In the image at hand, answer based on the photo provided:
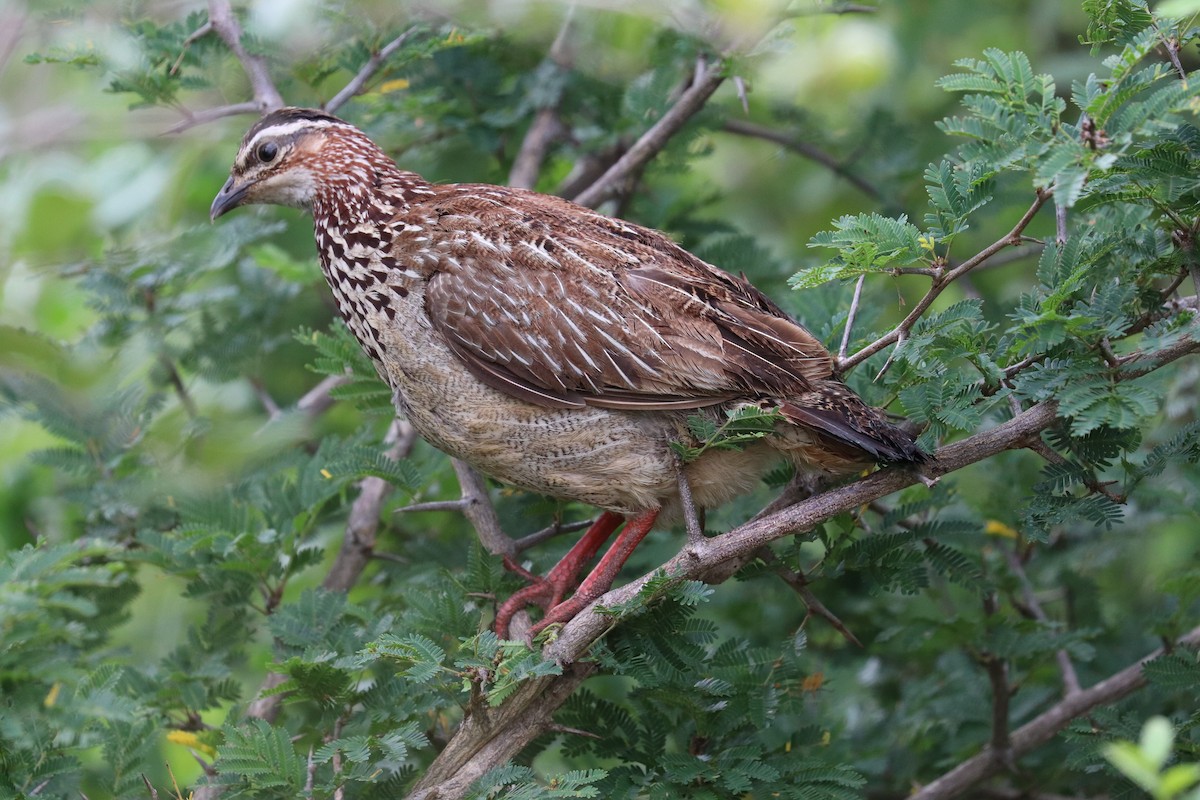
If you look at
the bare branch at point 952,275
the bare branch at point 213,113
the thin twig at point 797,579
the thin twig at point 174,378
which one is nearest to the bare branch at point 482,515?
the thin twig at point 797,579

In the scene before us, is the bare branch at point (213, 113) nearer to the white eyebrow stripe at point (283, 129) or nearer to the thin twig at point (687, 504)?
the white eyebrow stripe at point (283, 129)

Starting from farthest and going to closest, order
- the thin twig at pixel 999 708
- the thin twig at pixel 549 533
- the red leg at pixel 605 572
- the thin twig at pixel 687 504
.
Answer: the thin twig at pixel 999 708 → the thin twig at pixel 549 533 → the red leg at pixel 605 572 → the thin twig at pixel 687 504

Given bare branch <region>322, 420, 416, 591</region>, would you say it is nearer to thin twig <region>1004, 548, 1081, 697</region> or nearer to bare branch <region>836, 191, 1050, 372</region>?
bare branch <region>836, 191, 1050, 372</region>

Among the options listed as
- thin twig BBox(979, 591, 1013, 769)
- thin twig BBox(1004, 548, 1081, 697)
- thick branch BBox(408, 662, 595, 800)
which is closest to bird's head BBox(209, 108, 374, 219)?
thick branch BBox(408, 662, 595, 800)

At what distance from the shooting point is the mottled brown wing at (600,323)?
359 cm

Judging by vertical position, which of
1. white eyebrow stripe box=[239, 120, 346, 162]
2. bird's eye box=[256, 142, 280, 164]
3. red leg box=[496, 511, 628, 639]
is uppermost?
white eyebrow stripe box=[239, 120, 346, 162]

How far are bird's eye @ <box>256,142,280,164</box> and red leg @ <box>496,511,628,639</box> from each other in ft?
5.52

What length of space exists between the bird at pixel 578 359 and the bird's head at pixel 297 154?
32cm

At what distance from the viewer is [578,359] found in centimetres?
369

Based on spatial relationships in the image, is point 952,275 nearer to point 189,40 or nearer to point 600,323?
point 600,323

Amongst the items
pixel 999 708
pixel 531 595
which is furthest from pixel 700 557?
pixel 999 708

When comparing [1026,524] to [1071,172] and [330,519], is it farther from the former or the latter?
[330,519]

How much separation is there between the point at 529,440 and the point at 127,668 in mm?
1608

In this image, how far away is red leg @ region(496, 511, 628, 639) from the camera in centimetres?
393
